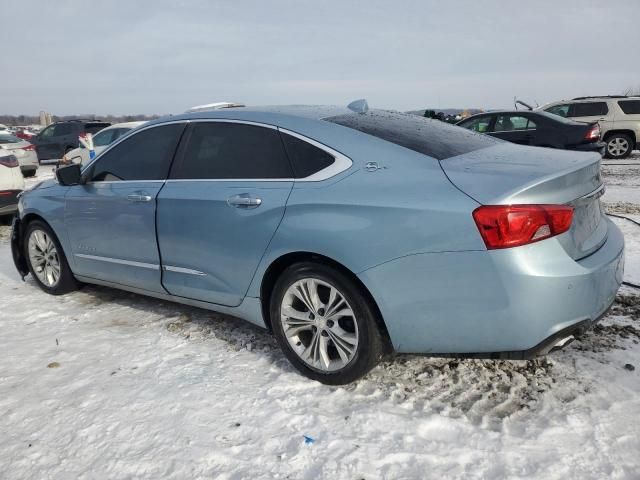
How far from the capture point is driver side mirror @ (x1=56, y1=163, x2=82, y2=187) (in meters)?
4.28

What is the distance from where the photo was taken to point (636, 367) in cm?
300

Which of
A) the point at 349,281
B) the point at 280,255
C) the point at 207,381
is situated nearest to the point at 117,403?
the point at 207,381

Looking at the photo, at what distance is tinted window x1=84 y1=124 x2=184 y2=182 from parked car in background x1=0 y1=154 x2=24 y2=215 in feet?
14.1

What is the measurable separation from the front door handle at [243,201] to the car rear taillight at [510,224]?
1249 mm

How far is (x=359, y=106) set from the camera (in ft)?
11.8

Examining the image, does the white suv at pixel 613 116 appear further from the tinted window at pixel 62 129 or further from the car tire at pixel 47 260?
the tinted window at pixel 62 129

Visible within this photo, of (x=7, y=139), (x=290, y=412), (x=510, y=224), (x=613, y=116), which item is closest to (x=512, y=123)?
(x=613, y=116)

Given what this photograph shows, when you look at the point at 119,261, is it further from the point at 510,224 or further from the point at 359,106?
the point at 510,224

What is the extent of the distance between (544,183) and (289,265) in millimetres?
1368

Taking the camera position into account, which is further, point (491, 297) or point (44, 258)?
point (44, 258)

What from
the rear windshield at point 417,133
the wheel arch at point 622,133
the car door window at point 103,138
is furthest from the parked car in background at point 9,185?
the wheel arch at point 622,133

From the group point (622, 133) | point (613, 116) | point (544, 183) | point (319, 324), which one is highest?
point (544, 183)

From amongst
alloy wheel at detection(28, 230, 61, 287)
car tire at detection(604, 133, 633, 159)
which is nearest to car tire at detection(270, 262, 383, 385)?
alloy wheel at detection(28, 230, 61, 287)

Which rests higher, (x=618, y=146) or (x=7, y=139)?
(x=7, y=139)
